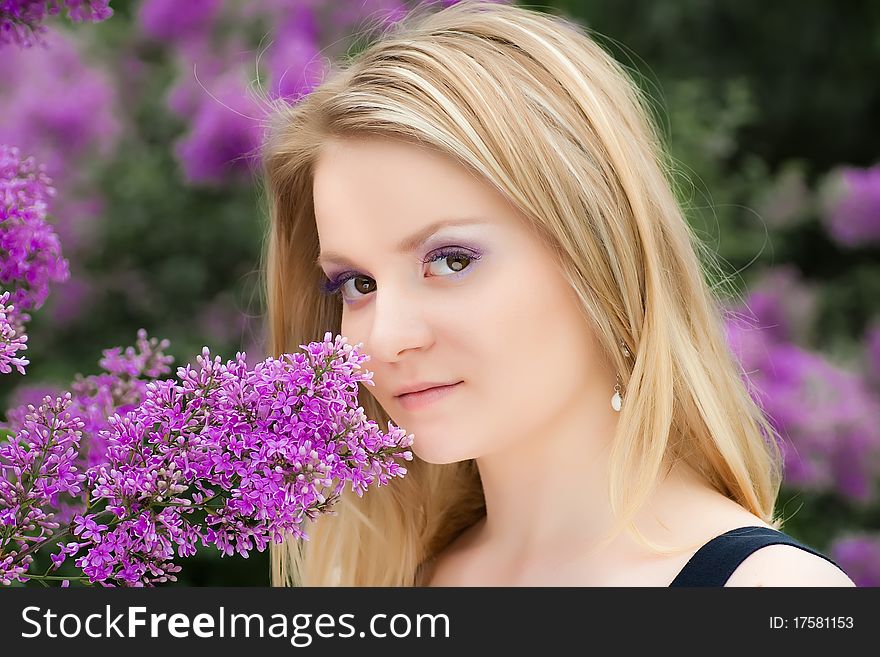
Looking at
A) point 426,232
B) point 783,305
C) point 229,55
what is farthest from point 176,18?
point 783,305

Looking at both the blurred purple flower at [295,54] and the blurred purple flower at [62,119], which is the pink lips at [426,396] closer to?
the blurred purple flower at [295,54]

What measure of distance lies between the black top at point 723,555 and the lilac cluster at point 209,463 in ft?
1.45

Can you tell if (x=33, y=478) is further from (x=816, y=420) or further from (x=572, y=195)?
(x=816, y=420)

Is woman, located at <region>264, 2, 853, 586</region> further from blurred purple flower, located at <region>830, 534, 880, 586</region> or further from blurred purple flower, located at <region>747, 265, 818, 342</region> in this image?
blurred purple flower, located at <region>747, 265, 818, 342</region>

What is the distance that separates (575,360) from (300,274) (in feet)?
1.37

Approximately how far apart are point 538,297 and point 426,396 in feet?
0.54

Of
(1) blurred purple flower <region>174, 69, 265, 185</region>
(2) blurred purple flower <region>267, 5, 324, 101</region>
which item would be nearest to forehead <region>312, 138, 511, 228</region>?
(2) blurred purple flower <region>267, 5, 324, 101</region>

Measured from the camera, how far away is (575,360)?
1.21 meters

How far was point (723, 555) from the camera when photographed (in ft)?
3.68

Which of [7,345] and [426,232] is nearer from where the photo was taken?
[7,345]

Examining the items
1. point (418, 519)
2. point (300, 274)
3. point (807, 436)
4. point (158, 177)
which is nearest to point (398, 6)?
point (158, 177)

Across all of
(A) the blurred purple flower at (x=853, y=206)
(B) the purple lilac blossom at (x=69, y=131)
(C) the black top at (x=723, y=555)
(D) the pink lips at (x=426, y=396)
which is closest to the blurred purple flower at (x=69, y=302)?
(B) the purple lilac blossom at (x=69, y=131)

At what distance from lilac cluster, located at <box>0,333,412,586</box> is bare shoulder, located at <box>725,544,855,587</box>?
17.7 inches

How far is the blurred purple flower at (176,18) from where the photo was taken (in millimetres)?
2389
